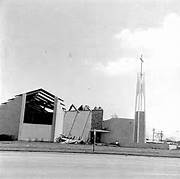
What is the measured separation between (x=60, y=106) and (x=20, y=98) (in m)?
4.68

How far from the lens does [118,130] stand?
145ft

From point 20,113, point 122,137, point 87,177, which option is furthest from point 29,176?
point 122,137

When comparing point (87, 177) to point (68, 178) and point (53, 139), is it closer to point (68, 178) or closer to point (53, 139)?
point (68, 178)

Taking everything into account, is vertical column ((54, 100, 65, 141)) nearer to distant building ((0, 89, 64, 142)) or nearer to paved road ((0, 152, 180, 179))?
distant building ((0, 89, 64, 142))

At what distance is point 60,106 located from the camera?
34.5m

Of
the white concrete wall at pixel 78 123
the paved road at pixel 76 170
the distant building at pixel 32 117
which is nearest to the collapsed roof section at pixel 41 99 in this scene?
the distant building at pixel 32 117

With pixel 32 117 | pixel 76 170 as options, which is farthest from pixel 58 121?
pixel 76 170

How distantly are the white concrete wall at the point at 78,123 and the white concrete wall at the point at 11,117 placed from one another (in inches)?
410

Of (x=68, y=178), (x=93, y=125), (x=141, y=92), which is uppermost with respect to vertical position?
(x=141, y=92)

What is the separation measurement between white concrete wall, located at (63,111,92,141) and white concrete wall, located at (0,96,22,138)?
34.1ft

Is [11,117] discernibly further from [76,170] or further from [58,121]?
[76,170]

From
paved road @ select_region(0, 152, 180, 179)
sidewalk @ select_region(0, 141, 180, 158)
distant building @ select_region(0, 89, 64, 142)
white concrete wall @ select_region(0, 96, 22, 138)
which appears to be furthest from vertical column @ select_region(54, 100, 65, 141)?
paved road @ select_region(0, 152, 180, 179)

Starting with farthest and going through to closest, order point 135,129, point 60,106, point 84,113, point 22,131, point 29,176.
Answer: point 84,113, point 135,129, point 60,106, point 22,131, point 29,176

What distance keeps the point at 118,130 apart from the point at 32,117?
15.1 meters
